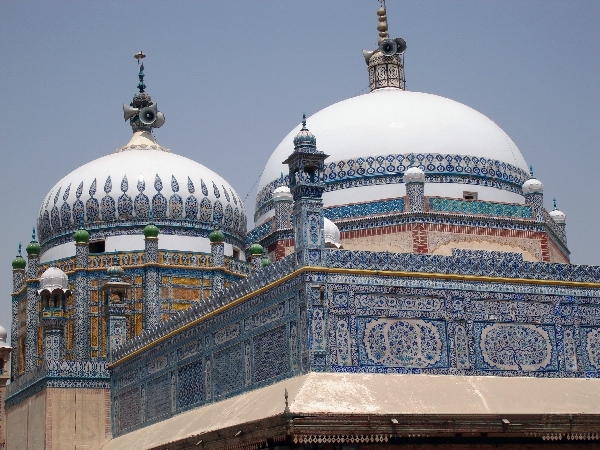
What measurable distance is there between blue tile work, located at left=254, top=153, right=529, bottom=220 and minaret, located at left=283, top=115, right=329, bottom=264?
7.62m

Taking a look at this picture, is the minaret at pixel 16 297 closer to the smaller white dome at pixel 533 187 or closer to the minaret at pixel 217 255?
the minaret at pixel 217 255

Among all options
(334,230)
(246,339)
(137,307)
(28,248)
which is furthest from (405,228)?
(28,248)

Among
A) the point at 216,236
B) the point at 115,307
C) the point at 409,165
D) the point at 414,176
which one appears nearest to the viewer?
the point at 414,176

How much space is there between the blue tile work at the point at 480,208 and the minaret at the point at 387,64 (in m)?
5.24

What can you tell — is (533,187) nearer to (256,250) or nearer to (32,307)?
(256,250)

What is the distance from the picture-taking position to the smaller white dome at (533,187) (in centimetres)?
2381

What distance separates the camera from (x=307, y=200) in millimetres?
15844

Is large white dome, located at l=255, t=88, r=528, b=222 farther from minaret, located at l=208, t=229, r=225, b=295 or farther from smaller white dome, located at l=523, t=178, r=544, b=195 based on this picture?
minaret, located at l=208, t=229, r=225, b=295

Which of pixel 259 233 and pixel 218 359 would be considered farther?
pixel 259 233

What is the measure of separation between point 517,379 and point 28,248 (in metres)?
16.8

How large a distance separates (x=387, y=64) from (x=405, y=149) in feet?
14.8

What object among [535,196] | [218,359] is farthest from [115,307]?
[535,196]

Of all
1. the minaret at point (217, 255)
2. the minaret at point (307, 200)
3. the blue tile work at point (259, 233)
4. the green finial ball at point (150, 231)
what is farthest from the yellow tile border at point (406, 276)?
the green finial ball at point (150, 231)

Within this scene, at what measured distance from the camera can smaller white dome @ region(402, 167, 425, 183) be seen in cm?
2264
